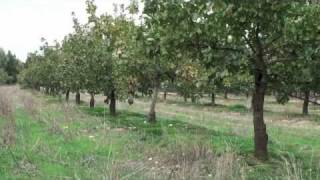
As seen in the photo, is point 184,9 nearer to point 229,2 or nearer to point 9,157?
point 229,2

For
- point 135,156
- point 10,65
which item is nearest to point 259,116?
point 135,156

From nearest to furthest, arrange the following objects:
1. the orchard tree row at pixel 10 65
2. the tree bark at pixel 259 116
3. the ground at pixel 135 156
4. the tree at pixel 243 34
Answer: the ground at pixel 135 156 → the tree at pixel 243 34 → the tree bark at pixel 259 116 → the orchard tree row at pixel 10 65

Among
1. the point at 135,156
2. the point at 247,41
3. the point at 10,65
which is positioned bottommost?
the point at 135,156

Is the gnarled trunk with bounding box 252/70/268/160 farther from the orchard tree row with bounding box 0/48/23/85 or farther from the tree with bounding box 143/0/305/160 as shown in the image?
the orchard tree row with bounding box 0/48/23/85

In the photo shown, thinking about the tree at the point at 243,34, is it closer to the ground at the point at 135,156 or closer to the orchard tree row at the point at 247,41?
the orchard tree row at the point at 247,41

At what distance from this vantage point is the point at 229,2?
38.6ft

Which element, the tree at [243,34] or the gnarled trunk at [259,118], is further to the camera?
the gnarled trunk at [259,118]

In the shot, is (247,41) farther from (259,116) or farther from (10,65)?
(10,65)

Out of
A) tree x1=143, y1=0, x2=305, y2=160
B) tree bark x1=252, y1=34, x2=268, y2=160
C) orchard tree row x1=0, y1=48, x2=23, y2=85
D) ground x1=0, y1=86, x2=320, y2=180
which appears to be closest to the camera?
ground x1=0, y1=86, x2=320, y2=180

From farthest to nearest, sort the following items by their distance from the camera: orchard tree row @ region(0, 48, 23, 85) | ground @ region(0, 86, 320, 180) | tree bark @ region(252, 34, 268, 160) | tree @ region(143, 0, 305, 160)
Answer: orchard tree row @ region(0, 48, 23, 85) < tree bark @ region(252, 34, 268, 160) < tree @ region(143, 0, 305, 160) < ground @ region(0, 86, 320, 180)

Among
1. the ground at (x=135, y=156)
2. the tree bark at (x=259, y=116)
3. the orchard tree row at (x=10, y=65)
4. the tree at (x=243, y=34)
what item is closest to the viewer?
the ground at (x=135, y=156)

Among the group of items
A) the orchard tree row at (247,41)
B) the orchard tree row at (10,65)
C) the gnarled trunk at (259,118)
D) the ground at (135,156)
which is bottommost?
the ground at (135,156)

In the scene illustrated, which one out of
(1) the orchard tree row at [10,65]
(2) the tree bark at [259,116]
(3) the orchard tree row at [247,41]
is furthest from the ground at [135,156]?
(1) the orchard tree row at [10,65]

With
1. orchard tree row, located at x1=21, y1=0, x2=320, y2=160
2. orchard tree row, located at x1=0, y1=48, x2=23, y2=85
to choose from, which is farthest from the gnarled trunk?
orchard tree row, located at x1=0, y1=48, x2=23, y2=85
